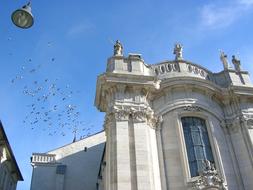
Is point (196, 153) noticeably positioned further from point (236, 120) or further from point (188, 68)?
point (188, 68)

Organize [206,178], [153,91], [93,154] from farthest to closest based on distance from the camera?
1. [93,154]
2. [153,91]
3. [206,178]

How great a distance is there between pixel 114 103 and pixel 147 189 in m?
4.69

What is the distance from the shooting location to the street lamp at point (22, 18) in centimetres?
957

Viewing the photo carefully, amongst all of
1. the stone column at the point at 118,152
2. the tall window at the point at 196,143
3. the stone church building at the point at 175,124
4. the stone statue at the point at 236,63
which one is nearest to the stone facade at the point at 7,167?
the stone church building at the point at 175,124

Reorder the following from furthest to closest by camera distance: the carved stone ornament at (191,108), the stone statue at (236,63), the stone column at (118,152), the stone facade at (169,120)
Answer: the stone statue at (236,63) < the carved stone ornament at (191,108) < the stone facade at (169,120) < the stone column at (118,152)

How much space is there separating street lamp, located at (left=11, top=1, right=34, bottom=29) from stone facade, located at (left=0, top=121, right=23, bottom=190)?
56.5 ft

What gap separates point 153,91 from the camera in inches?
699

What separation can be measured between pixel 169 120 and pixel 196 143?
5.91 feet

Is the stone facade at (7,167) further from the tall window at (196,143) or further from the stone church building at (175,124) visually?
the tall window at (196,143)

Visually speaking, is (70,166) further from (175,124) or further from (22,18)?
(22,18)

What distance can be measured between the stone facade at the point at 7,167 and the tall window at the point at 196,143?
14959 mm

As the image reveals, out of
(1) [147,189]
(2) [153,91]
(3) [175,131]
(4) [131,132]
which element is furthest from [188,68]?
(1) [147,189]

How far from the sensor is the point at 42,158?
99.0 feet

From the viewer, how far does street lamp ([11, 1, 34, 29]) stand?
377 inches
